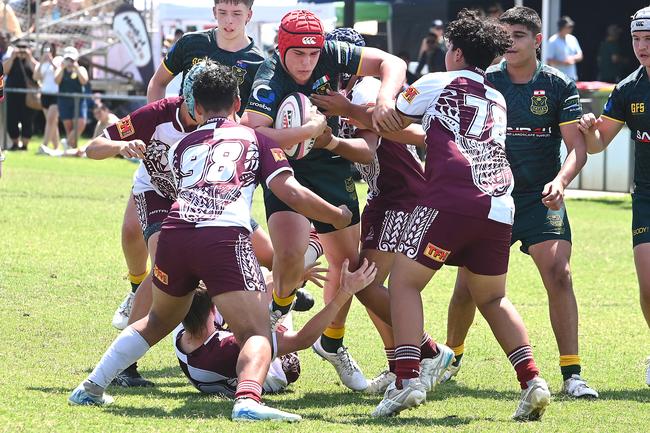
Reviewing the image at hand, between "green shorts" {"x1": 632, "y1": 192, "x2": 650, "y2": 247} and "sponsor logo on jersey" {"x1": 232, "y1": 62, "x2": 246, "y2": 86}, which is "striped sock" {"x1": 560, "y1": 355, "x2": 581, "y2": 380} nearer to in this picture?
"green shorts" {"x1": 632, "y1": 192, "x2": 650, "y2": 247}

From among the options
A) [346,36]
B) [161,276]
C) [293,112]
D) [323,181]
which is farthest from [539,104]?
[161,276]

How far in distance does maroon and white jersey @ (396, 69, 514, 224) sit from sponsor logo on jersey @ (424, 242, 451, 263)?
20 cm

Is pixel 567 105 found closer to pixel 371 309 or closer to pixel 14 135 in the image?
pixel 371 309

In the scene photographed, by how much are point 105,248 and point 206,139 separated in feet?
20.7

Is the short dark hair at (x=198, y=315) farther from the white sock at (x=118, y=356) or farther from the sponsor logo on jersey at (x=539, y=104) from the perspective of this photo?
the sponsor logo on jersey at (x=539, y=104)

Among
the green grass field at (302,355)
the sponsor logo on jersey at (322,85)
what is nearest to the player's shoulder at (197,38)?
the sponsor logo on jersey at (322,85)

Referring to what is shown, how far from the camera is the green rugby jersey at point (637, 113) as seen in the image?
7488 millimetres

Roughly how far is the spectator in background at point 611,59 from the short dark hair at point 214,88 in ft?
63.1

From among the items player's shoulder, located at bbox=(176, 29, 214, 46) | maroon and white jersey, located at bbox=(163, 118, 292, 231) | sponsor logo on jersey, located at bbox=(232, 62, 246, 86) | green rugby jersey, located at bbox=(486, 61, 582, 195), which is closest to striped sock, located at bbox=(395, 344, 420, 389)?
maroon and white jersey, located at bbox=(163, 118, 292, 231)

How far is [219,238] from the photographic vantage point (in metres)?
5.79

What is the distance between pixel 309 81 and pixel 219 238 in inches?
57.7

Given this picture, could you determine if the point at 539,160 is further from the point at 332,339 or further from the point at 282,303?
the point at 282,303

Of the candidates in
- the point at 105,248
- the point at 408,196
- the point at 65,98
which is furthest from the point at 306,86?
the point at 65,98

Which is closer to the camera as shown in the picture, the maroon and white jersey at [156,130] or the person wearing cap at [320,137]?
the person wearing cap at [320,137]
